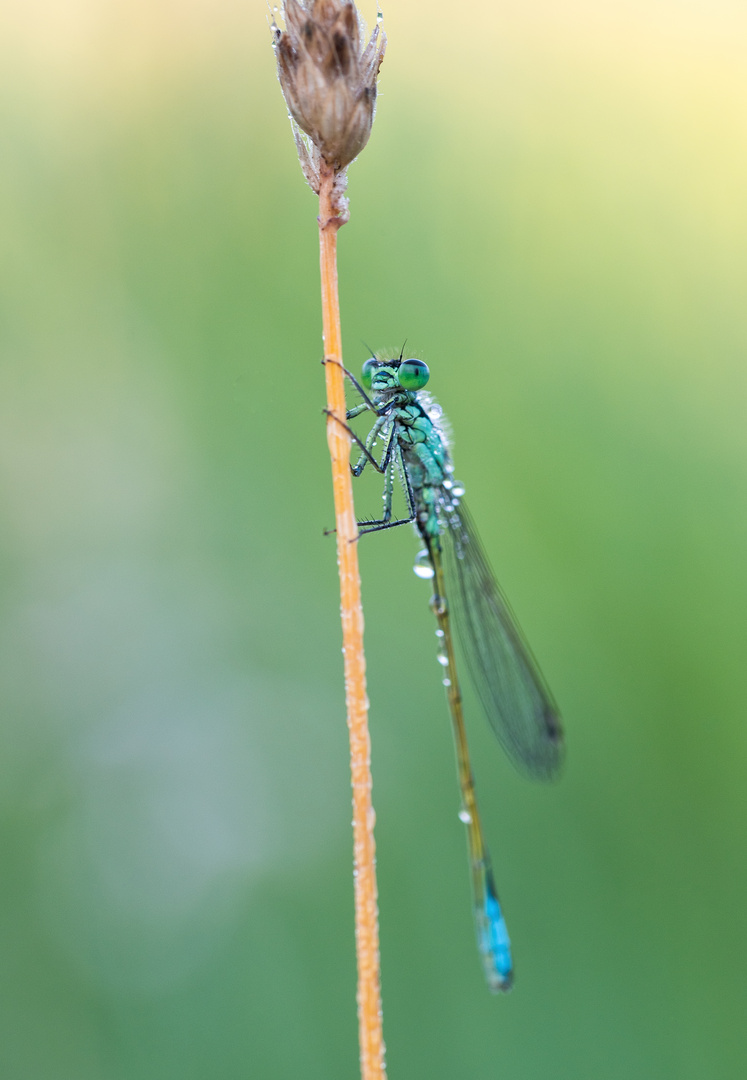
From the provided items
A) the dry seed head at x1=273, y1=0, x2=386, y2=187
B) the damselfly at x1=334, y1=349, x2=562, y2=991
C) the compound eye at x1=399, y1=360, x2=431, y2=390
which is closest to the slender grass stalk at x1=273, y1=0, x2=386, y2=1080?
the dry seed head at x1=273, y1=0, x2=386, y2=187

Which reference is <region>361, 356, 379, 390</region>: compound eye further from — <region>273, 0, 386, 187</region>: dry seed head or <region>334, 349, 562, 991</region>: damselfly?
<region>273, 0, 386, 187</region>: dry seed head

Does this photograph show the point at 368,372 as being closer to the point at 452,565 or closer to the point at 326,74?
the point at 452,565

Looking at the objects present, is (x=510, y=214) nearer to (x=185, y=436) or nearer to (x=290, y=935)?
(x=185, y=436)

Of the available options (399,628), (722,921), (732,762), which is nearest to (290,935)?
(399,628)

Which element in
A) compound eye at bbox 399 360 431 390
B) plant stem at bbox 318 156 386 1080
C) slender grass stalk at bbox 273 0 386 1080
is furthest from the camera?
compound eye at bbox 399 360 431 390

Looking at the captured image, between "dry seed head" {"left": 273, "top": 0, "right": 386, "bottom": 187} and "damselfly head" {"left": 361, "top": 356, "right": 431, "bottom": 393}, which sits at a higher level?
"damselfly head" {"left": 361, "top": 356, "right": 431, "bottom": 393}

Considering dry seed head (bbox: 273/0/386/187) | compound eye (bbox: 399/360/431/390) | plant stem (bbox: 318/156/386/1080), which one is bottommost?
plant stem (bbox: 318/156/386/1080)
